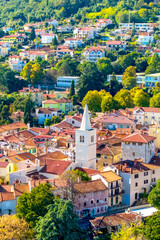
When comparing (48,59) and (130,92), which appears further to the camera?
(48,59)

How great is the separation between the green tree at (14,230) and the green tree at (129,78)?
2214 inches

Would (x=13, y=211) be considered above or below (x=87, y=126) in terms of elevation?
below

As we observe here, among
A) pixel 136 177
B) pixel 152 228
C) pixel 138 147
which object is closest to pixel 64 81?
pixel 138 147

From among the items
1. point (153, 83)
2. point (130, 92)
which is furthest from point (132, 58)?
point (130, 92)

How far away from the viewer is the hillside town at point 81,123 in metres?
43.4

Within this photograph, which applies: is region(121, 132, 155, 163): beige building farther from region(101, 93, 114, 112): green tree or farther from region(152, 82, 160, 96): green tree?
region(152, 82, 160, 96): green tree

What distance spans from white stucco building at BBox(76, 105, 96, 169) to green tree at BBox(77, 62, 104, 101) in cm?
3814

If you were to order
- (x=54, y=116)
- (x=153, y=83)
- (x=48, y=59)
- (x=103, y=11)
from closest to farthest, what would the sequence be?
(x=54, y=116) < (x=153, y=83) < (x=48, y=59) < (x=103, y=11)

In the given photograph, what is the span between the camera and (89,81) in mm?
→ 92625

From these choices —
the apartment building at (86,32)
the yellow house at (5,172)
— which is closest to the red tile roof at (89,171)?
the yellow house at (5,172)

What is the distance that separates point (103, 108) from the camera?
3255 inches

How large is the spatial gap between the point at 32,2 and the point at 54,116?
277 feet

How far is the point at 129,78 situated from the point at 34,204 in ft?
178

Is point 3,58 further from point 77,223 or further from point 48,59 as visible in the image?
point 77,223
